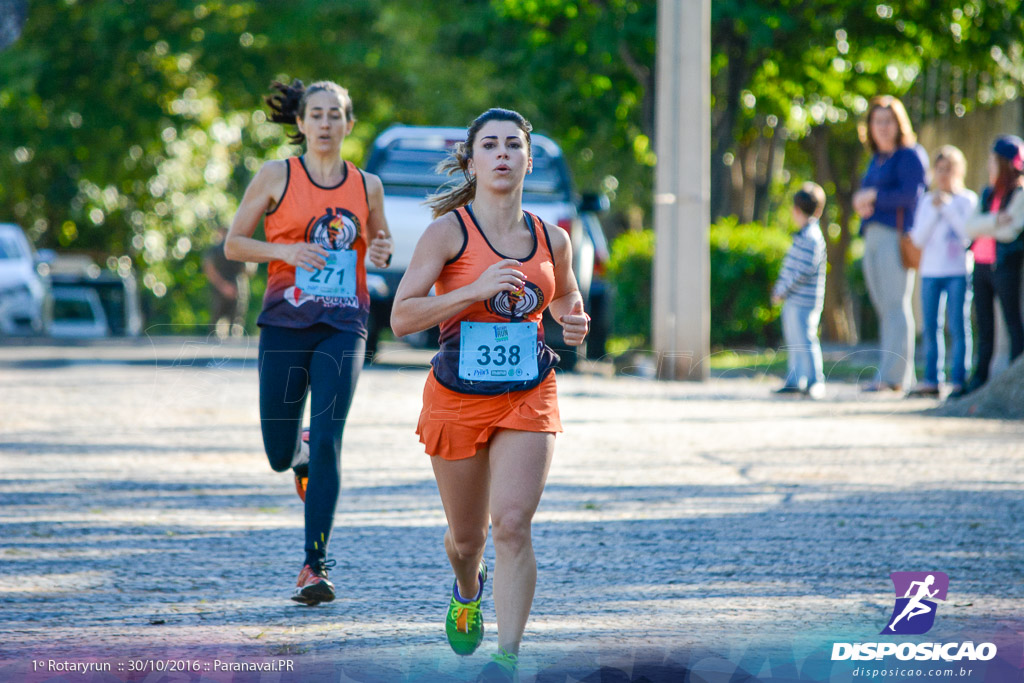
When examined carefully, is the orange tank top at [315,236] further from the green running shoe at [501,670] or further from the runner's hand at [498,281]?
the green running shoe at [501,670]

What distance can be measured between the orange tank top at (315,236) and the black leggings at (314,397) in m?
0.07

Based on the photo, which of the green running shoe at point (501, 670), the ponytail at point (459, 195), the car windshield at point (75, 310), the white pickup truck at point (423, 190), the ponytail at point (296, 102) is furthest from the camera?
the car windshield at point (75, 310)

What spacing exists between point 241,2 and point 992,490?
83.6 ft

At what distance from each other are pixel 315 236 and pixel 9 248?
20647mm

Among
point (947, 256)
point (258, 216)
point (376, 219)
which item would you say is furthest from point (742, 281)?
point (258, 216)

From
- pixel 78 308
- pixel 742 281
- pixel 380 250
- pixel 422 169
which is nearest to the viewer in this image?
pixel 380 250

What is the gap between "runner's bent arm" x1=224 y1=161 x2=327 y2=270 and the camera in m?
5.67

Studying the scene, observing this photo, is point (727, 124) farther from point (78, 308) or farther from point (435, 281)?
point (435, 281)

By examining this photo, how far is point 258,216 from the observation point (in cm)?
582

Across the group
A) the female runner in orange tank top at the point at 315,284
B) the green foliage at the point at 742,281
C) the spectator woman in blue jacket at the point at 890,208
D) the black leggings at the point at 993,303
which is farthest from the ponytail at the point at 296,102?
the green foliage at the point at 742,281

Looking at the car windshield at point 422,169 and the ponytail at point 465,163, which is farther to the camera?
the car windshield at point 422,169

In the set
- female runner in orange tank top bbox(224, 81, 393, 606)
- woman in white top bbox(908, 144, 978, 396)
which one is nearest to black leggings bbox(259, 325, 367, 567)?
female runner in orange tank top bbox(224, 81, 393, 606)

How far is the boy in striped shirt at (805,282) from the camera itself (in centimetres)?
1228

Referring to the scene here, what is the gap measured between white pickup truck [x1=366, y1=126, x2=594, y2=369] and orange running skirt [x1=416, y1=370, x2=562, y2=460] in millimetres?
9792
